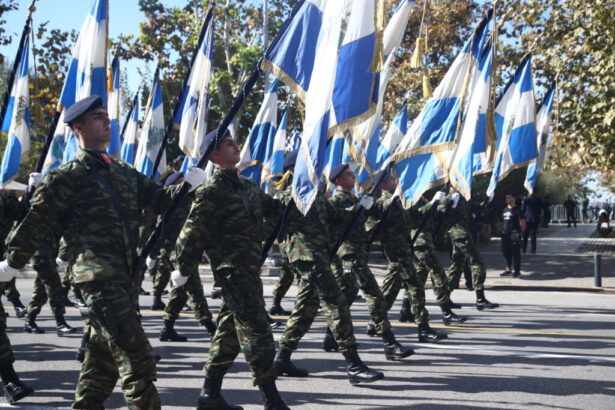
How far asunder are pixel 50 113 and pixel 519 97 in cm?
1882

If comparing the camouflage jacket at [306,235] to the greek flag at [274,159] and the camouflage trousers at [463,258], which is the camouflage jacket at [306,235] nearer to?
the camouflage trousers at [463,258]

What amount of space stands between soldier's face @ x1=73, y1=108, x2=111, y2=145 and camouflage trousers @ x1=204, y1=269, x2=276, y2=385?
1.26 m

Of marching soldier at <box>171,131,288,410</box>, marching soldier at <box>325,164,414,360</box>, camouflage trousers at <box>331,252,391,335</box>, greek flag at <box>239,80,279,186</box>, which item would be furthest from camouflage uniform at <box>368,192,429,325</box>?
greek flag at <box>239,80,279,186</box>

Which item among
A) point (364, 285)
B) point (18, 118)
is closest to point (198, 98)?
point (18, 118)

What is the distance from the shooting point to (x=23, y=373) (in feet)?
20.1

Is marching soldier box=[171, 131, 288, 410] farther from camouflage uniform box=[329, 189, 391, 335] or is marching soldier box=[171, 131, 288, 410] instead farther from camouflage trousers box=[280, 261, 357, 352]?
camouflage uniform box=[329, 189, 391, 335]

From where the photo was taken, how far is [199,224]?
4.65 m

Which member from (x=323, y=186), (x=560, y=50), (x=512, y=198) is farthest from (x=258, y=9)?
(x=323, y=186)

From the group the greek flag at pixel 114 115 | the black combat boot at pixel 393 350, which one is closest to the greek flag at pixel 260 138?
the greek flag at pixel 114 115

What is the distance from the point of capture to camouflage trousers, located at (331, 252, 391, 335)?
255 inches

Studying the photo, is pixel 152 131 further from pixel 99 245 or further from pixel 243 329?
pixel 99 245

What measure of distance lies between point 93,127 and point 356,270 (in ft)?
11.2

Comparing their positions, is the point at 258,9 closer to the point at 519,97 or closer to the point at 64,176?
the point at 519,97

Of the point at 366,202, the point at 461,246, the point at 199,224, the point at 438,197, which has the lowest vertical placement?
the point at 461,246
